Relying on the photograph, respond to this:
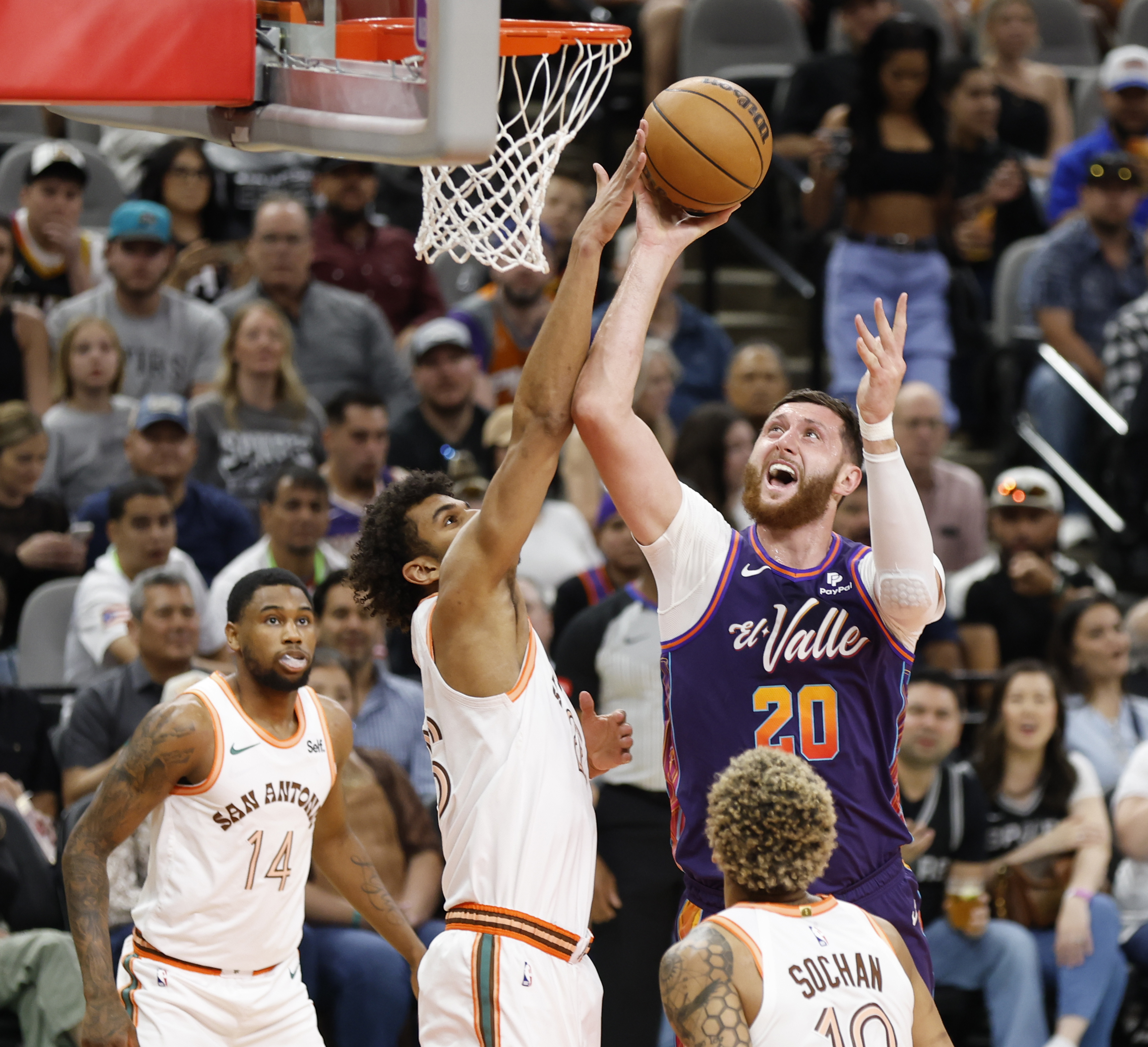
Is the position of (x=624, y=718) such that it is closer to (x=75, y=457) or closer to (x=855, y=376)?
(x=75, y=457)

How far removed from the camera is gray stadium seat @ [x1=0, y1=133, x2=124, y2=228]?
33.5ft

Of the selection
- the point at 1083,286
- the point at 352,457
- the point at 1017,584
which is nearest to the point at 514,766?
the point at 352,457

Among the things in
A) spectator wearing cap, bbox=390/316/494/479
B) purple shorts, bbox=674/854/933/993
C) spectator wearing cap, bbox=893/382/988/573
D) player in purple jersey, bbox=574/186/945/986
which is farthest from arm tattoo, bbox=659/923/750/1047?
spectator wearing cap, bbox=893/382/988/573

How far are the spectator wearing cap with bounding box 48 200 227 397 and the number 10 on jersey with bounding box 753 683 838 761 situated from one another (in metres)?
5.34

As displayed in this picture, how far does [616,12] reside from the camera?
42.3 ft

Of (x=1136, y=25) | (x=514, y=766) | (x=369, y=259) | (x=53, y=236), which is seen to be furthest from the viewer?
(x=1136, y=25)

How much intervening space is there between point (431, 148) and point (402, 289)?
21.7 feet

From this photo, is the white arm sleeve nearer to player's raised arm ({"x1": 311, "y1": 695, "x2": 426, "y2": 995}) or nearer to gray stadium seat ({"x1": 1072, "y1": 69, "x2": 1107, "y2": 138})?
player's raised arm ({"x1": 311, "y1": 695, "x2": 426, "y2": 995})

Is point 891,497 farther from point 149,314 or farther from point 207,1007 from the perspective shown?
point 149,314

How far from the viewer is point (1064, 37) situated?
1398 cm

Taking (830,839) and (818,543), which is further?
(818,543)

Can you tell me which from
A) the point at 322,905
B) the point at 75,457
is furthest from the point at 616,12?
the point at 322,905

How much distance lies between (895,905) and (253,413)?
5.16 metres

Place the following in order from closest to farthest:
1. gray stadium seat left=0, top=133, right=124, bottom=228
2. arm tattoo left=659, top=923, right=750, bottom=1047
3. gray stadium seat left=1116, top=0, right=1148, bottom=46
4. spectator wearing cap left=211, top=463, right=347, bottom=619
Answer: arm tattoo left=659, top=923, right=750, bottom=1047 → spectator wearing cap left=211, top=463, right=347, bottom=619 → gray stadium seat left=0, top=133, right=124, bottom=228 → gray stadium seat left=1116, top=0, right=1148, bottom=46
